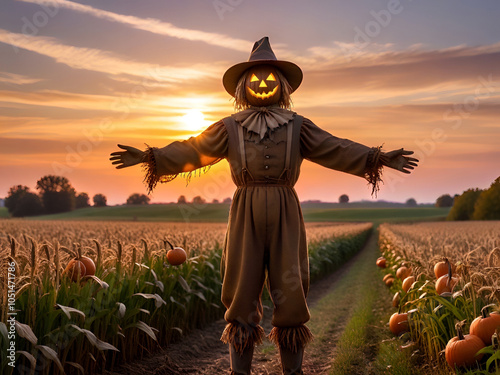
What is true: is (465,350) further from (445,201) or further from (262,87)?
(445,201)

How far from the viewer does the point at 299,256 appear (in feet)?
15.1

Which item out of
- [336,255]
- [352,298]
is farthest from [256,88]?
[336,255]

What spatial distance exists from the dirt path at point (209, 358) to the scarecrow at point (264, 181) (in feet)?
4.09

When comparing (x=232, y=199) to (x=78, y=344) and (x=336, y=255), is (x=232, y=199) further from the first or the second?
(x=336, y=255)

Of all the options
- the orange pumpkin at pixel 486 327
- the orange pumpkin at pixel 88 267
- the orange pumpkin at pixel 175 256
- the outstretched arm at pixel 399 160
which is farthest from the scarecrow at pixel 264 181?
the orange pumpkin at pixel 175 256

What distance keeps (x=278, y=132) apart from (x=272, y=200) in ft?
2.23

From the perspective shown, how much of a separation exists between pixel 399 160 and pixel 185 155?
82.9 inches

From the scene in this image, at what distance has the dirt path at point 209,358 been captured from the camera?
Result: 17.8ft

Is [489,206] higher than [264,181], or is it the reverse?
[489,206]

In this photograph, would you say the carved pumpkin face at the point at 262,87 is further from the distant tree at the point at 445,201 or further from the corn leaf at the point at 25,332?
the distant tree at the point at 445,201

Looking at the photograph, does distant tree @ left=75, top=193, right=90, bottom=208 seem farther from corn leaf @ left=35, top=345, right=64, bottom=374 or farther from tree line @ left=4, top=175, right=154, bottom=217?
corn leaf @ left=35, top=345, right=64, bottom=374

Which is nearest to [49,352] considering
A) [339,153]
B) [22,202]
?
[339,153]

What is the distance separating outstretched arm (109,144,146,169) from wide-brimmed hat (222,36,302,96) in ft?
4.25

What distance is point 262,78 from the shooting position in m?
4.75
